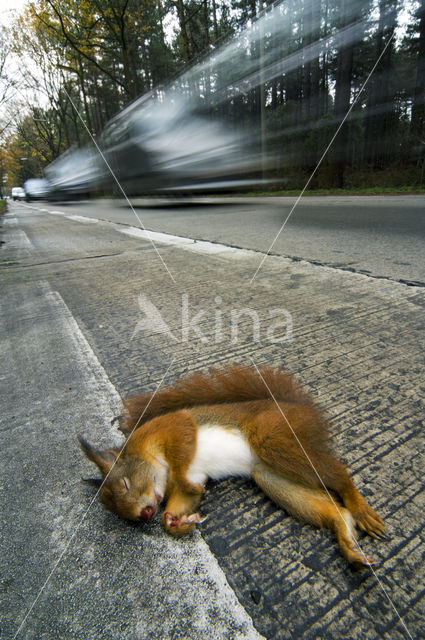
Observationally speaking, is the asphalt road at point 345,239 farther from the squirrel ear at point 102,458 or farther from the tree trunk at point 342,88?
the tree trunk at point 342,88

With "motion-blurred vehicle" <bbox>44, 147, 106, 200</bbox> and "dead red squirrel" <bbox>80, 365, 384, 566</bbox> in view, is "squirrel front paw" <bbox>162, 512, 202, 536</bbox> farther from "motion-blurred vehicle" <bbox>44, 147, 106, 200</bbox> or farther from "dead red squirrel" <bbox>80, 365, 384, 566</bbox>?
"motion-blurred vehicle" <bbox>44, 147, 106, 200</bbox>

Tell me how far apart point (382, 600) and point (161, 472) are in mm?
682

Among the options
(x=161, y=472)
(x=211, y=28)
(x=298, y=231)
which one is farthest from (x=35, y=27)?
(x=161, y=472)

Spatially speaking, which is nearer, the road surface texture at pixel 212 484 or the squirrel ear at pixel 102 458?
the road surface texture at pixel 212 484

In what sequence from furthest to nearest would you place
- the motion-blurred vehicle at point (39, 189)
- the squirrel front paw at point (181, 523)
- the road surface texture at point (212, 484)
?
the motion-blurred vehicle at point (39, 189) → the squirrel front paw at point (181, 523) → the road surface texture at point (212, 484)

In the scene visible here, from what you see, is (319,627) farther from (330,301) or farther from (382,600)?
(330,301)

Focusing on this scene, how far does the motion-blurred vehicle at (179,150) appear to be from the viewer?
8828 mm

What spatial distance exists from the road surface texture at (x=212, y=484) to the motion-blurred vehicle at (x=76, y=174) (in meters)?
14.6

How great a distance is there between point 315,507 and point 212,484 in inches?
12.8

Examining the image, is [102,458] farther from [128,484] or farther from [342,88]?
[342,88]

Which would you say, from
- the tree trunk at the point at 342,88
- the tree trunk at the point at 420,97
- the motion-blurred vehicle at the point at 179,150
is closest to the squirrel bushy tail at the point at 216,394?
the tree trunk at the point at 420,97

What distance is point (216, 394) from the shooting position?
130cm

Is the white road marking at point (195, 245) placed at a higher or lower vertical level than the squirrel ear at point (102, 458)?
lower

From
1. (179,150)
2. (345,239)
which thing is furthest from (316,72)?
(345,239)
